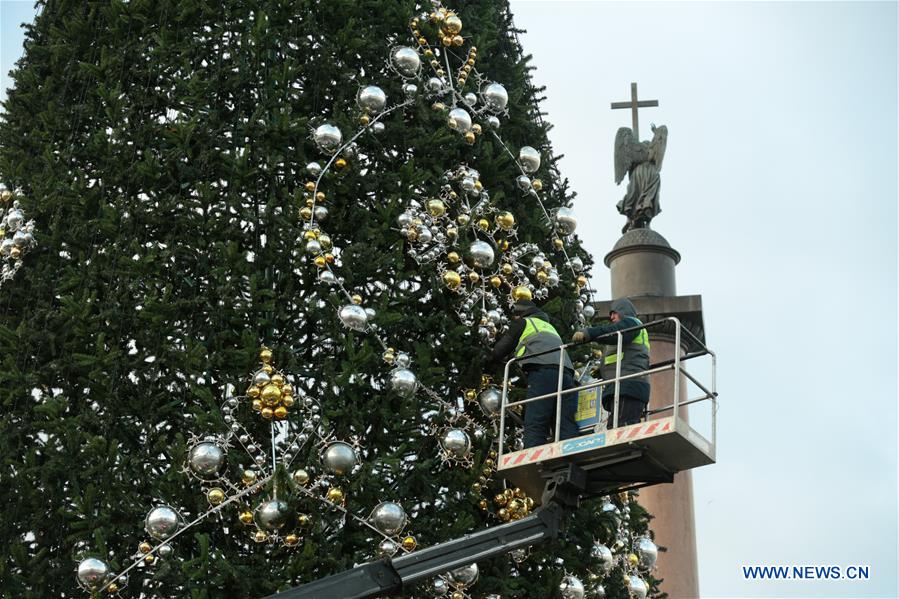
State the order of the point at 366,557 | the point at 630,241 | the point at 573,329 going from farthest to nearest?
the point at 630,241 < the point at 573,329 < the point at 366,557

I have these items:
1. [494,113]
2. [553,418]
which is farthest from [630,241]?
[553,418]

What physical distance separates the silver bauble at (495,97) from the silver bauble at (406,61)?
1.94 feet

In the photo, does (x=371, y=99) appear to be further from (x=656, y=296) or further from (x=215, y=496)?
(x=656, y=296)

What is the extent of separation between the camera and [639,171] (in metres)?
17.3

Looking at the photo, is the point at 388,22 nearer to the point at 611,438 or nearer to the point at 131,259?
the point at 131,259

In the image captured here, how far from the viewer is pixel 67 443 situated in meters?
7.91

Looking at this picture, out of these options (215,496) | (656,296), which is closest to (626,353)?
(215,496)

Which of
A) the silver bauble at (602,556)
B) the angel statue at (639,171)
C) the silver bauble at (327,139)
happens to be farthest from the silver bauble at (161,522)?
the angel statue at (639,171)

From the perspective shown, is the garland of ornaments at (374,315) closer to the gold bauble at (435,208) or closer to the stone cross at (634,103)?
the gold bauble at (435,208)

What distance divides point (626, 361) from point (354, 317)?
1890 millimetres

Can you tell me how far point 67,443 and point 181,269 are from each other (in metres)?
1.28

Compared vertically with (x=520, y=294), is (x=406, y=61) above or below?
above

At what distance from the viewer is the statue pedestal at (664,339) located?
46.0 feet

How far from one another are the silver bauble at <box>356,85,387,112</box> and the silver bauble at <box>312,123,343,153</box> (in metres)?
0.37
